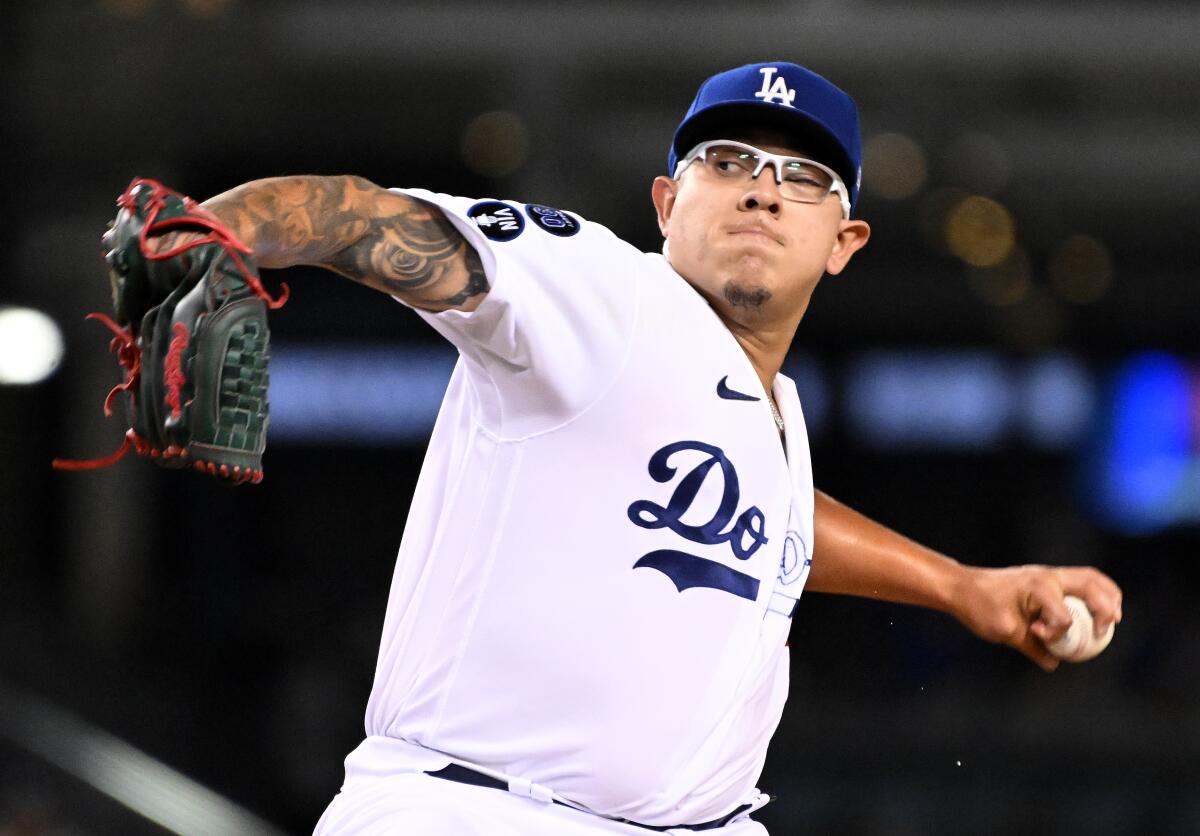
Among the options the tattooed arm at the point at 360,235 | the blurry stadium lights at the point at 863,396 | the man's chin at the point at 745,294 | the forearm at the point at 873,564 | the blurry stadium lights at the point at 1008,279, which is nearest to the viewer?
the tattooed arm at the point at 360,235

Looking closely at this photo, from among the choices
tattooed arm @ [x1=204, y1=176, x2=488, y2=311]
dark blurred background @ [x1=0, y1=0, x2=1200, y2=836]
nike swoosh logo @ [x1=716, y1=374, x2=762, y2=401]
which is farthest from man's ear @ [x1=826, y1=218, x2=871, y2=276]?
dark blurred background @ [x1=0, y1=0, x2=1200, y2=836]

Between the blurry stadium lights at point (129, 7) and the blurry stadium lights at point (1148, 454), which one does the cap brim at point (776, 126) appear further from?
the blurry stadium lights at point (1148, 454)

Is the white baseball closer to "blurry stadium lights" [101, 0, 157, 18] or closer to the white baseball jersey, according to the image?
the white baseball jersey

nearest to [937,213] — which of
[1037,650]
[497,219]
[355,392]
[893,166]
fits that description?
[893,166]

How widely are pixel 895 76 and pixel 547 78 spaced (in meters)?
→ 2.51

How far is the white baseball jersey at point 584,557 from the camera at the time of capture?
7.16 feet

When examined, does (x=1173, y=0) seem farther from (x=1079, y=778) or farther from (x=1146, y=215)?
(x=1079, y=778)

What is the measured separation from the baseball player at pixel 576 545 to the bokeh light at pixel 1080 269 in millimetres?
11770

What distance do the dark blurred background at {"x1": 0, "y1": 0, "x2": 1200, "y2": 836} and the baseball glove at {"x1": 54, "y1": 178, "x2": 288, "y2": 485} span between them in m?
6.15

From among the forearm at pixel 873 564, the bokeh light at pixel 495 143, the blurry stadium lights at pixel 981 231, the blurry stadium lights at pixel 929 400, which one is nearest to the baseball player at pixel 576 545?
the forearm at pixel 873 564

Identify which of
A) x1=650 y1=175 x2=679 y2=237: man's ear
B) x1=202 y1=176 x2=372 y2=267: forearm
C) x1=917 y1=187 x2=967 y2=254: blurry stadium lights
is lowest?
x1=202 y1=176 x2=372 y2=267: forearm

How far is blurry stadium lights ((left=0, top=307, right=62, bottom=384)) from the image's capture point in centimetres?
1139

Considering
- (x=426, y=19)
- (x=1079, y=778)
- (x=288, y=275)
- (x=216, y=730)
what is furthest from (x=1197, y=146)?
(x=216, y=730)

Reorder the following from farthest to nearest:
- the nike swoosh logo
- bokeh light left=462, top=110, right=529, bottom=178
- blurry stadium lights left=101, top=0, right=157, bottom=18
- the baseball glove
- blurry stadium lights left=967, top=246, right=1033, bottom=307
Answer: blurry stadium lights left=967, top=246, right=1033, bottom=307 < bokeh light left=462, top=110, right=529, bottom=178 < blurry stadium lights left=101, top=0, right=157, bottom=18 < the nike swoosh logo < the baseball glove
